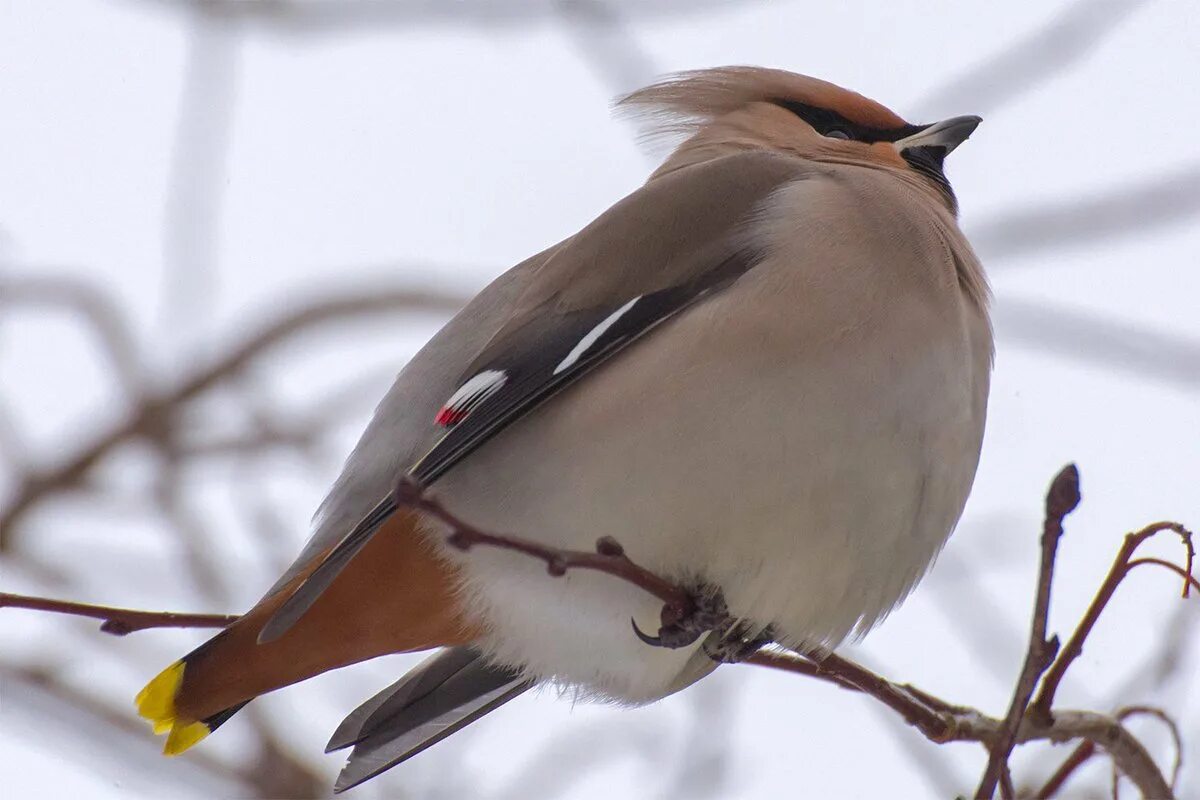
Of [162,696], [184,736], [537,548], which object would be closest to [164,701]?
[162,696]

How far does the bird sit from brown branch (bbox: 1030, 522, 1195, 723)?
0.74 metres

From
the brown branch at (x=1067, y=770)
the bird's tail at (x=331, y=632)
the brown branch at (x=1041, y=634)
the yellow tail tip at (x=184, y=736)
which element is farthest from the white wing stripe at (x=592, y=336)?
the brown branch at (x=1041, y=634)

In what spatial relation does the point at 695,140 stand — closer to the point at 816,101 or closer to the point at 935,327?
the point at 816,101

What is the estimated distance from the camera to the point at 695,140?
4.36m

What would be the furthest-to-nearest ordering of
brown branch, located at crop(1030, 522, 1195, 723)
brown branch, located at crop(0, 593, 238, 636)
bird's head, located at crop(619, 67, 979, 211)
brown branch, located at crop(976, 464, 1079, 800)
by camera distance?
bird's head, located at crop(619, 67, 979, 211) → brown branch, located at crop(0, 593, 238, 636) → brown branch, located at crop(1030, 522, 1195, 723) → brown branch, located at crop(976, 464, 1079, 800)

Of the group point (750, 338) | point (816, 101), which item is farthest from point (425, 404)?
point (816, 101)

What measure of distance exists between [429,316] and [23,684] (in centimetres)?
172

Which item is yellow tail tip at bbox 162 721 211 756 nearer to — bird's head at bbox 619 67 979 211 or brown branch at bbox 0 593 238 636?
brown branch at bbox 0 593 238 636

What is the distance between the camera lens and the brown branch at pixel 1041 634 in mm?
1979

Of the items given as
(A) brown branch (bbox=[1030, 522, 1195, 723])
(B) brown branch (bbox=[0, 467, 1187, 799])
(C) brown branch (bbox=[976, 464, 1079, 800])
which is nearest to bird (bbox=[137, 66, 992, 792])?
(B) brown branch (bbox=[0, 467, 1187, 799])

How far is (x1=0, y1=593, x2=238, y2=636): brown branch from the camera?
7.66 feet

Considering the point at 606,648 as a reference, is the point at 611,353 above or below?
above

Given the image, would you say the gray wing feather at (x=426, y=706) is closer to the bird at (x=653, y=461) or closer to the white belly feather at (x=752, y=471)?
the bird at (x=653, y=461)

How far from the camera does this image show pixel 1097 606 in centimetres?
211
